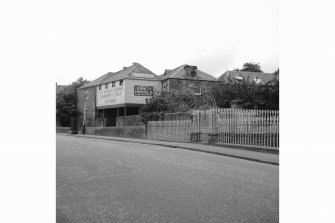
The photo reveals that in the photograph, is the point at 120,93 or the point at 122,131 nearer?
the point at 122,131

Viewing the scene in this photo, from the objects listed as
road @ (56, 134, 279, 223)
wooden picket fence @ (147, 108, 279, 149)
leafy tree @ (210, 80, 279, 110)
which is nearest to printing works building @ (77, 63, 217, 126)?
leafy tree @ (210, 80, 279, 110)

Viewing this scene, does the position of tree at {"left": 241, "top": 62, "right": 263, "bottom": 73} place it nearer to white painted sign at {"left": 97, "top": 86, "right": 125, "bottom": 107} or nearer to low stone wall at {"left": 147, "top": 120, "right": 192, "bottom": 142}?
white painted sign at {"left": 97, "top": 86, "right": 125, "bottom": 107}

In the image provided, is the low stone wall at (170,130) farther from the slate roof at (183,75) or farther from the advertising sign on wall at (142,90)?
the slate roof at (183,75)

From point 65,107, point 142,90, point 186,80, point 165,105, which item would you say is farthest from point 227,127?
point 65,107

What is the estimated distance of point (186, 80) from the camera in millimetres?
42688

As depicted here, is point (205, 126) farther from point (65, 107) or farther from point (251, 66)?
point (251, 66)

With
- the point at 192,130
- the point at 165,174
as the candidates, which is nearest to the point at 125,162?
the point at 165,174

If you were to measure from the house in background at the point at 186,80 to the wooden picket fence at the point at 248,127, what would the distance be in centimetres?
2238

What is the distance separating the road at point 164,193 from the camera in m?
5.14

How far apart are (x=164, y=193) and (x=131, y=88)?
3502cm

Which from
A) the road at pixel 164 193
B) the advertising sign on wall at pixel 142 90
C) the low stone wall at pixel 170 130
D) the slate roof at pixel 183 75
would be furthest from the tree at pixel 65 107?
the road at pixel 164 193

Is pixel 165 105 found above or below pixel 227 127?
above
